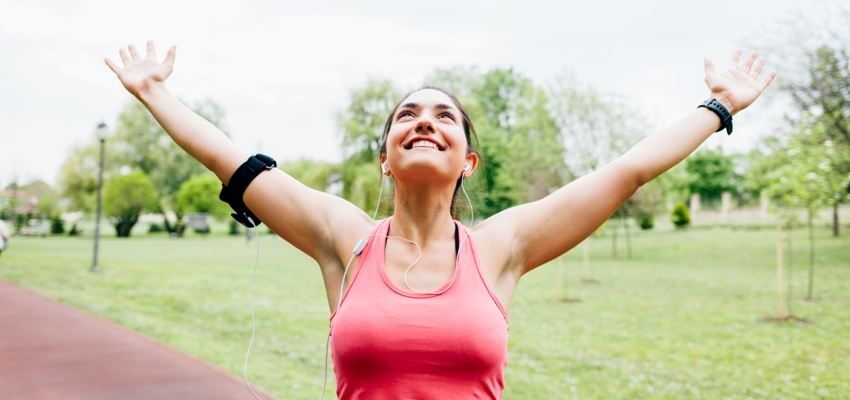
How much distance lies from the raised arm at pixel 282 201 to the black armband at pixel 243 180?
0.02 meters

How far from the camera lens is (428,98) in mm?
1872

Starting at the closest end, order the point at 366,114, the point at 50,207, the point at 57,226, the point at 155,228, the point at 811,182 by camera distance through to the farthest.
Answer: the point at 811,182, the point at 366,114, the point at 57,226, the point at 50,207, the point at 155,228

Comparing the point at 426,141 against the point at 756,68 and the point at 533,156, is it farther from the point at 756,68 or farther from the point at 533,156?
the point at 533,156

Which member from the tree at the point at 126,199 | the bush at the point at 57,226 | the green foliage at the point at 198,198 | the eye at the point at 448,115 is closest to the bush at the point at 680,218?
the green foliage at the point at 198,198

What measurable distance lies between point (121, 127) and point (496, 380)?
2487 inches

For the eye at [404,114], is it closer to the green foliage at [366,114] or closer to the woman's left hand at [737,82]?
the woman's left hand at [737,82]

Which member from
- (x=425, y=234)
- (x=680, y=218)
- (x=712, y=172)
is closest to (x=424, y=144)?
(x=425, y=234)

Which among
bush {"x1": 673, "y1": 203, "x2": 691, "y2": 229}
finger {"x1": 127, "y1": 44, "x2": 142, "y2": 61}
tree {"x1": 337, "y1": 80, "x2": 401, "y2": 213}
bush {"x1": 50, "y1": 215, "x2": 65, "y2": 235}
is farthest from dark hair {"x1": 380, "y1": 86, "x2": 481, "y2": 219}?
bush {"x1": 50, "y1": 215, "x2": 65, "y2": 235}

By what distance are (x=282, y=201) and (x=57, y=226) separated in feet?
191

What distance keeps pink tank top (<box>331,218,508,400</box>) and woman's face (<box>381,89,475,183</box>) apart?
32 cm

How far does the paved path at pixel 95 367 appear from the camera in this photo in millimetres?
6055

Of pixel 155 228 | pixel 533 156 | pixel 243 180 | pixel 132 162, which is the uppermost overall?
pixel 132 162

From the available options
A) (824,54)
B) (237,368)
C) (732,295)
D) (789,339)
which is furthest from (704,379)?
(824,54)

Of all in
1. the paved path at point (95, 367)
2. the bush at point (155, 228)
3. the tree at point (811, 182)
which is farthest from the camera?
the bush at point (155, 228)
